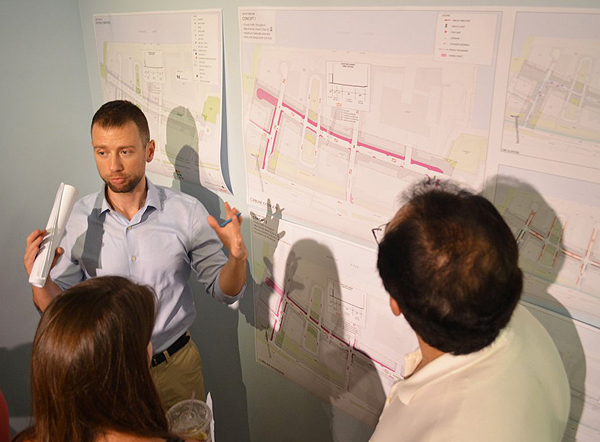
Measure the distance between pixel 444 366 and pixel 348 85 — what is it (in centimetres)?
74

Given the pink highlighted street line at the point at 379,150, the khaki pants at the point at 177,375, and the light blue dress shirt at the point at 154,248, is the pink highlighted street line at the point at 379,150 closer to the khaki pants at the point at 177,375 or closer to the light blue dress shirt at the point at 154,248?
the light blue dress shirt at the point at 154,248

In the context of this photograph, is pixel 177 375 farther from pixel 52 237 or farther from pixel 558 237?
pixel 558 237

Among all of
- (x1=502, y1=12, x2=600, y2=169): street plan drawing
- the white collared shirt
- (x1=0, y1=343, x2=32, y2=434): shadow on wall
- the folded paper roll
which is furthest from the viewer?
(x1=0, y1=343, x2=32, y2=434): shadow on wall

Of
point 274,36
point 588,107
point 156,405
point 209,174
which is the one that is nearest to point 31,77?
point 209,174

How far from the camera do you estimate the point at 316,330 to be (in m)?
1.53

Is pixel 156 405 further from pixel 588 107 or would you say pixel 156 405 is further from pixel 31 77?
pixel 31 77

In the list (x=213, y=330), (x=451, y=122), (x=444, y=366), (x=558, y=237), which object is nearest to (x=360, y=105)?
(x=451, y=122)

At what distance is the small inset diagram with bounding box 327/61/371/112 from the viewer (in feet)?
3.71

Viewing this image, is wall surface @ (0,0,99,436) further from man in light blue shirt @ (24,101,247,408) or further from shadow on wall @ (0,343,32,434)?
man in light blue shirt @ (24,101,247,408)

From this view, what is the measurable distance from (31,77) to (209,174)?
0.92m

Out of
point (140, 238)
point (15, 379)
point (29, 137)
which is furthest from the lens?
point (15, 379)

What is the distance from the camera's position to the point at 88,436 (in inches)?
34.1

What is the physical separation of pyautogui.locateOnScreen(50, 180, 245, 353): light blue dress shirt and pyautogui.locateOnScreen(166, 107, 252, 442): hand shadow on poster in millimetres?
214

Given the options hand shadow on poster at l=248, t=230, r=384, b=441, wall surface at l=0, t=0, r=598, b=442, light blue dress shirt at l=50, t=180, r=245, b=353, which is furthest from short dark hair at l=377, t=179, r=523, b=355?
wall surface at l=0, t=0, r=598, b=442
